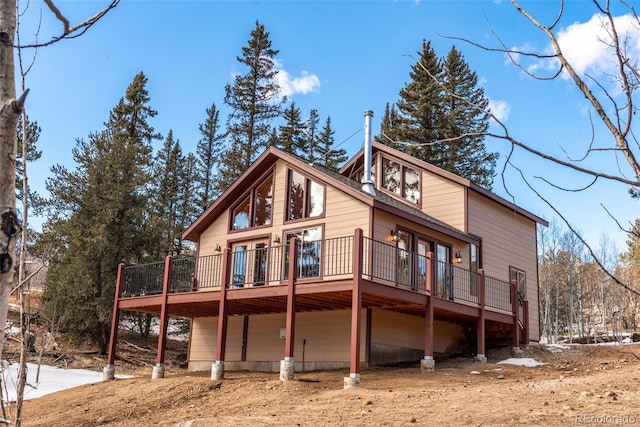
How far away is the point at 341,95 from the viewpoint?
20.2 meters

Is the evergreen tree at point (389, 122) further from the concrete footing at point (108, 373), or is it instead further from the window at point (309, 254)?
the concrete footing at point (108, 373)

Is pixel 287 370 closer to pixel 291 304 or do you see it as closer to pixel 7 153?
pixel 291 304

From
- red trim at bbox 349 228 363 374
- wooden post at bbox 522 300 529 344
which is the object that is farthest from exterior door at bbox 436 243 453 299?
red trim at bbox 349 228 363 374

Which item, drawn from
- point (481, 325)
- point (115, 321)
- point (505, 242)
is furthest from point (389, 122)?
point (115, 321)

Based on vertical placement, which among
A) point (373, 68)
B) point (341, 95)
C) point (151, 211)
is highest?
point (341, 95)

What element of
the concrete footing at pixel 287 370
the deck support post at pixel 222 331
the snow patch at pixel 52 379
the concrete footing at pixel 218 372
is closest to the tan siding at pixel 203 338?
the snow patch at pixel 52 379

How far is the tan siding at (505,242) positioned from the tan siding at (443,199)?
16.9 inches

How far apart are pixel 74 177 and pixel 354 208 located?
626 inches

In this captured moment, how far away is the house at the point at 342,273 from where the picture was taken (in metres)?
15.5

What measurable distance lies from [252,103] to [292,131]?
464 centimetres

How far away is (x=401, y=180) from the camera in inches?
809

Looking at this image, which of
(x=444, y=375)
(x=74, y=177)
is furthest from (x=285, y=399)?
(x=74, y=177)

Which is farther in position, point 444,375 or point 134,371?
point 134,371

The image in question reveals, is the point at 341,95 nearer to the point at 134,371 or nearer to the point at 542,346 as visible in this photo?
the point at 542,346
